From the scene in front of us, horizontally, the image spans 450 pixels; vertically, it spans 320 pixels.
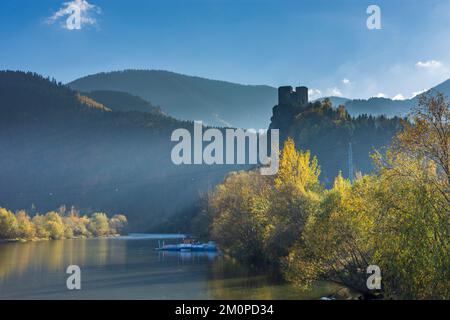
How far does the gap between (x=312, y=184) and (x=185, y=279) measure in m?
16.0

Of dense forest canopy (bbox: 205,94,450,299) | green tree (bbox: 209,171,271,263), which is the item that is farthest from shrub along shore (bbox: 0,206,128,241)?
dense forest canopy (bbox: 205,94,450,299)

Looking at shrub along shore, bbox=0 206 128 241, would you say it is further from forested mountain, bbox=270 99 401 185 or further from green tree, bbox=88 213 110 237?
forested mountain, bbox=270 99 401 185

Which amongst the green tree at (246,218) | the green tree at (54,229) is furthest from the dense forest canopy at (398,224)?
the green tree at (54,229)

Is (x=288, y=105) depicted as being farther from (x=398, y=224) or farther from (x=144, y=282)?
(x=398, y=224)

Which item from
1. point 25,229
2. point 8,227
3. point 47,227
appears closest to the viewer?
point 8,227

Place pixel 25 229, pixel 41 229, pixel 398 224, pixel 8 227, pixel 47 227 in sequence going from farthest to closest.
Result: pixel 47 227 < pixel 41 229 < pixel 25 229 < pixel 8 227 < pixel 398 224

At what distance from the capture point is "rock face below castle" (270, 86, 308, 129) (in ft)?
629

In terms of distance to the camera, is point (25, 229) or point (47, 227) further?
point (47, 227)

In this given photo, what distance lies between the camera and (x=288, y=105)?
193500 mm

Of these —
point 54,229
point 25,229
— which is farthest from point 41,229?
point 25,229

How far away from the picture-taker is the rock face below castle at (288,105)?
192 meters

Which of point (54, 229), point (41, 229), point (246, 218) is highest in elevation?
point (246, 218)

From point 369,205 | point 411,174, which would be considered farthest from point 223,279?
point 411,174
